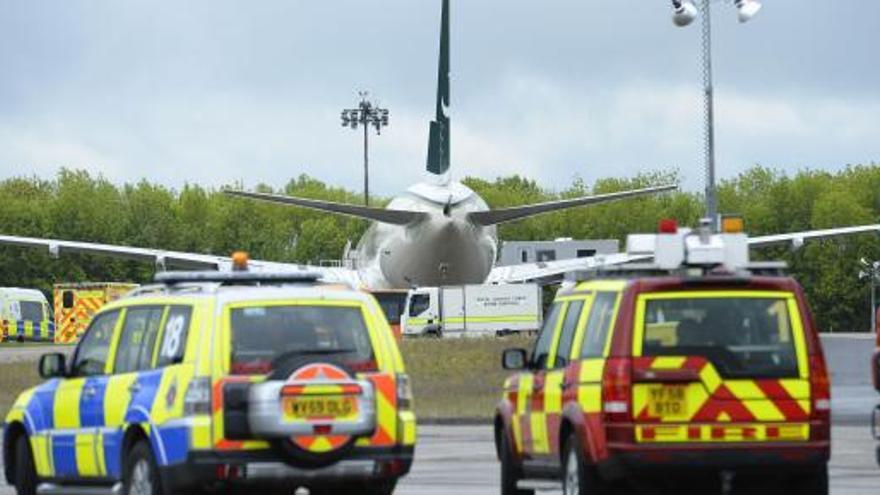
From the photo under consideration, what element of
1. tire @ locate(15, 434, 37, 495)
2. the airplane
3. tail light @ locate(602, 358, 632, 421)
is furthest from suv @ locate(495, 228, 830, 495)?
the airplane

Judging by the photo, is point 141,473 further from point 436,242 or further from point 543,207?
point 436,242

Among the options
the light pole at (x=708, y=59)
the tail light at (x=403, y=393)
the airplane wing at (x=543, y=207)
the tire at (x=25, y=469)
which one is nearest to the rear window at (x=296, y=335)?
the tail light at (x=403, y=393)

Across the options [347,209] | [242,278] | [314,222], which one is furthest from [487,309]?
[314,222]

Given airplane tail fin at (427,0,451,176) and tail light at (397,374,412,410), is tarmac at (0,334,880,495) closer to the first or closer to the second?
tail light at (397,374,412,410)

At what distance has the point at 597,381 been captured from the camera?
1596cm

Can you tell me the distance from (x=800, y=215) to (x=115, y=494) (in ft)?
430

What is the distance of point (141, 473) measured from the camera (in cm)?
1625

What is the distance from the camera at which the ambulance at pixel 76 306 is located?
3381 inches

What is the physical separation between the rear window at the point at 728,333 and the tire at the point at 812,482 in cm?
72

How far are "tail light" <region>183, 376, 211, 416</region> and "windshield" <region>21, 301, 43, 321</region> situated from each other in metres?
92.5

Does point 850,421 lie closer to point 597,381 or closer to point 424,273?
point 597,381

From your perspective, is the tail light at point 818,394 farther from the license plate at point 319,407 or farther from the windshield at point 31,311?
the windshield at point 31,311

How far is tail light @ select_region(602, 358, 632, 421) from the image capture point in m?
15.7

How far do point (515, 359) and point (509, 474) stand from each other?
1.03 meters
